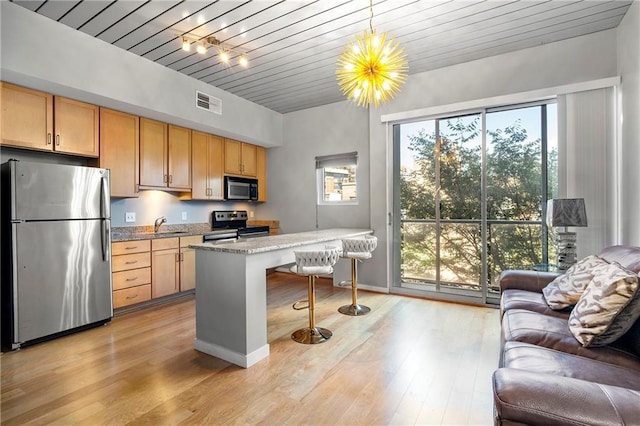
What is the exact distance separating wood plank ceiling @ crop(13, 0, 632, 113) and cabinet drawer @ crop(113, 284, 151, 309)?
2.67 m

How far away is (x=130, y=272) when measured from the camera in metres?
3.64

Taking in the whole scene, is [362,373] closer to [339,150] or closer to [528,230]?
[528,230]

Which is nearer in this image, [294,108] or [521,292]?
[521,292]

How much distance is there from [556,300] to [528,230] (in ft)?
5.67

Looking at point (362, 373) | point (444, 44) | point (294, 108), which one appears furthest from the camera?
point (294, 108)

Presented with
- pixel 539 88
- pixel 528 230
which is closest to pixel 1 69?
pixel 539 88

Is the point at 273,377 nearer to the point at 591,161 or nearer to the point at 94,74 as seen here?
the point at 94,74

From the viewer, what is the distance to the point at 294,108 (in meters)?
5.41

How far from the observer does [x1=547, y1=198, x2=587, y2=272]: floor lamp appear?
9.31ft

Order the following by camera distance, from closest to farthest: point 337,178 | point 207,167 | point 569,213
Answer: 1. point 569,213
2. point 207,167
3. point 337,178

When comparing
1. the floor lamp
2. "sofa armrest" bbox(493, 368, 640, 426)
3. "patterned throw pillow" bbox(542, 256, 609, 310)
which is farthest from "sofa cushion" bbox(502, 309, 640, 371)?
the floor lamp

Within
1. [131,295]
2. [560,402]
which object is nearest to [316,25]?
[560,402]

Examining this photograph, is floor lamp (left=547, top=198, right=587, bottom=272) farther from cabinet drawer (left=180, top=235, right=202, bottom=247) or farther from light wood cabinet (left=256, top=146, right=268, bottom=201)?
light wood cabinet (left=256, top=146, right=268, bottom=201)

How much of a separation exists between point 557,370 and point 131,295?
396 cm
